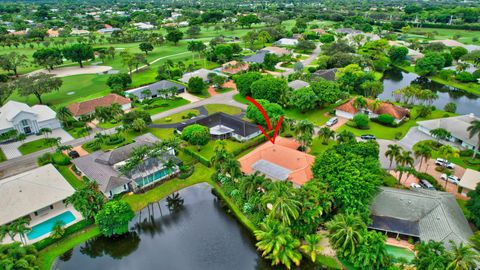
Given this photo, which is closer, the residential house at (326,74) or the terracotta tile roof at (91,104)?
the terracotta tile roof at (91,104)

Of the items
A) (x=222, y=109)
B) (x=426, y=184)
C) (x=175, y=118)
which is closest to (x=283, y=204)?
(x=426, y=184)

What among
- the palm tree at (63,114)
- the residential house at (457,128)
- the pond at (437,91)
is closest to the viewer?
the residential house at (457,128)

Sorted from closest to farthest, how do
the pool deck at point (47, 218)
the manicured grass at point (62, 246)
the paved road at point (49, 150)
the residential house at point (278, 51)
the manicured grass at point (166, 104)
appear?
the manicured grass at point (62, 246), the pool deck at point (47, 218), the paved road at point (49, 150), the manicured grass at point (166, 104), the residential house at point (278, 51)

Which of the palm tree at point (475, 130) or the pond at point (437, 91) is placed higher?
the palm tree at point (475, 130)

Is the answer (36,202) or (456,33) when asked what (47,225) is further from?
(456,33)

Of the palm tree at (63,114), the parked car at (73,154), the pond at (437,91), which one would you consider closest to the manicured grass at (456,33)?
the pond at (437,91)

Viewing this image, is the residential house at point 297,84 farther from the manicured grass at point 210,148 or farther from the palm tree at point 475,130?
the palm tree at point 475,130

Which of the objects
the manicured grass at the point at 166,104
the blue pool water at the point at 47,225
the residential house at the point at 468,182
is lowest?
the blue pool water at the point at 47,225

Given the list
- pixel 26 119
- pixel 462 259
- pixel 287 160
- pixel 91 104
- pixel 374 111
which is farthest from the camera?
pixel 91 104
